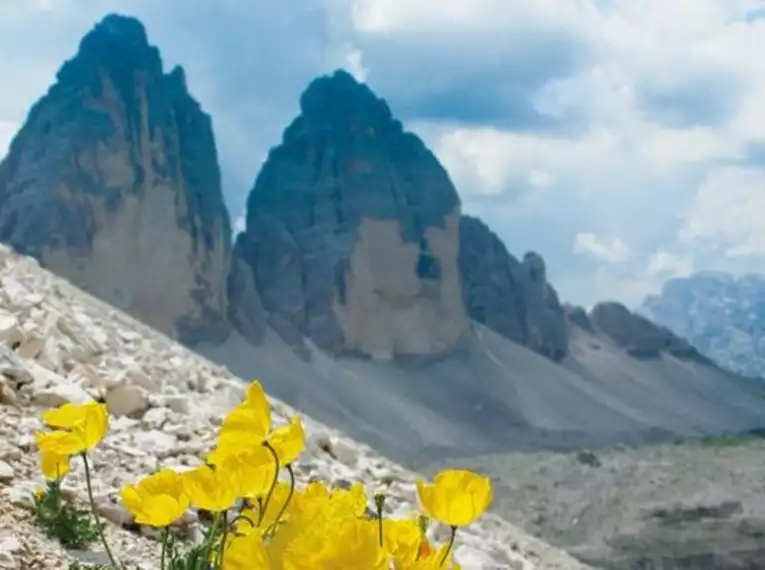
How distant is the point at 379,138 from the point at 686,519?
255 feet

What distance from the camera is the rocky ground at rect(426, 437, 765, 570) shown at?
2491 cm

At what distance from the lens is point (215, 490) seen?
183cm

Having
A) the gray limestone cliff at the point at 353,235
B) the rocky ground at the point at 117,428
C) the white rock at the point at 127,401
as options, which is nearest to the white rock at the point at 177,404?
the rocky ground at the point at 117,428

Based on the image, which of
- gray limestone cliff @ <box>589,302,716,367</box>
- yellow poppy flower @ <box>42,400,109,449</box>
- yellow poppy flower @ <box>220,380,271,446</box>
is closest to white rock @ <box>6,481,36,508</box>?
yellow poppy flower @ <box>42,400,109,449</box>

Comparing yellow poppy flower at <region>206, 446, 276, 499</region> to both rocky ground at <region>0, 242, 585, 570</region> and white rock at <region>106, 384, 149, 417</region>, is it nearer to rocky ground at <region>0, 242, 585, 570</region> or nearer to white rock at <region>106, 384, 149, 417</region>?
rocky ground at <region>0, 242, 585, 570</region>

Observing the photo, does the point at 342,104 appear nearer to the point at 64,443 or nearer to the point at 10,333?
the point at 10,333

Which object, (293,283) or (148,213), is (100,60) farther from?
(293,283)

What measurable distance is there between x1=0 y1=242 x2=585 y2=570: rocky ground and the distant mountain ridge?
60675 millimetres

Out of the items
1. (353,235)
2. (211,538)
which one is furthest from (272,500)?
(353,235)

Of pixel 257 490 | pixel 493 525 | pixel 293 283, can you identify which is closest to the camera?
pixel 257 490

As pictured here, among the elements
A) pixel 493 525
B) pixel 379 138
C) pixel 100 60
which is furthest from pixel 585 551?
pixel 379 138

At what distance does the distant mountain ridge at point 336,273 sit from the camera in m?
74.9

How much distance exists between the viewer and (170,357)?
11305mm

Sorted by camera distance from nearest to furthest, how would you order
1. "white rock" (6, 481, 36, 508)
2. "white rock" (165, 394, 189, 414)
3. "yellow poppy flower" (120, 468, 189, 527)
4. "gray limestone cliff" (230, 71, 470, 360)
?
"yellow poppy flower" (120, 468, 189, 527) → "white rock" (6, 481, 36, 508) → "white rock" (165, 394, 189, 414) → "gray limestone cliff" (230, 71, 470, 360)
